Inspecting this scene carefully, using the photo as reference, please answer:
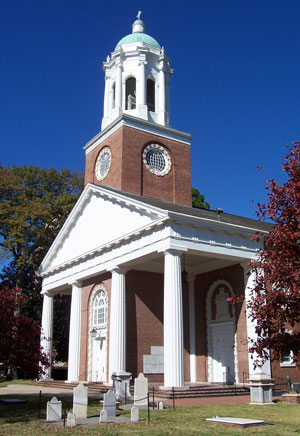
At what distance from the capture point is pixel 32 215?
35.4 m

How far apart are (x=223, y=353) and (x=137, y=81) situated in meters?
17.8

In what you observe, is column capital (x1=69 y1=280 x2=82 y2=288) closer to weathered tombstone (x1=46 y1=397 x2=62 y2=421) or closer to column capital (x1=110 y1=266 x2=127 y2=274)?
column capital (x1=110 y1=266 x2=127 y2=274)

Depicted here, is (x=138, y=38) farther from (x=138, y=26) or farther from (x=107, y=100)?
(x=107, y=100)

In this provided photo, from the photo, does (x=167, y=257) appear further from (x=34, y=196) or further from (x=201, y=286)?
(x=34, y=196)

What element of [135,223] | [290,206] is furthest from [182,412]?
[135,223]

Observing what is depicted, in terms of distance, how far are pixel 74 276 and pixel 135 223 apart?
7354 mm

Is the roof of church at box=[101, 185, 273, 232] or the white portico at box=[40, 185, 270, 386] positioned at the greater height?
the roof of church at box=[101, 185, 273, 232]

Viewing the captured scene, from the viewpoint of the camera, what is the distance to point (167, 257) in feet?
68.6

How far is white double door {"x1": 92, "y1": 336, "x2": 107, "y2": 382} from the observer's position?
1045 inches

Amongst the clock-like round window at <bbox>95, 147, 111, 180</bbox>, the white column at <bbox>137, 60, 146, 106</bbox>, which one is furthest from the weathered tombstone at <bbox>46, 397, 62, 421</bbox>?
the white column at <bbox>137, 60, 146, 106</bbox>

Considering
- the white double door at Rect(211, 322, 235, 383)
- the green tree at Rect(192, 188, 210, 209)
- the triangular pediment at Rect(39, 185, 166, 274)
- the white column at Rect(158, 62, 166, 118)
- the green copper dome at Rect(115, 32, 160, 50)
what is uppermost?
the green copper dome at Rect(115, 32, 160, 50)

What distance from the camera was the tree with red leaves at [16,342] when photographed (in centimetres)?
1499

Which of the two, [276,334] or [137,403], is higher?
[276,334]

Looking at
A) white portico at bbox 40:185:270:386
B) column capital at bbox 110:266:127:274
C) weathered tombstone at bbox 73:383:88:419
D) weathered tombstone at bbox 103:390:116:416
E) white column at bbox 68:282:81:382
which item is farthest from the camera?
white column at bbox 68:282:81:382
